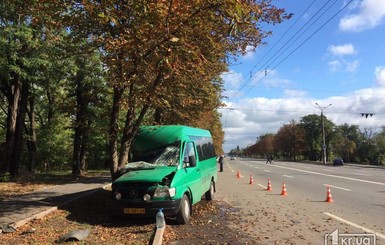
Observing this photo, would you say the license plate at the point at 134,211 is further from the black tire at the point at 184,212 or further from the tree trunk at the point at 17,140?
the tree trunk at the point at 17,140

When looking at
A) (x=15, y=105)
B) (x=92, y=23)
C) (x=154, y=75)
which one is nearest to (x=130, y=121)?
(x=154, y=75)

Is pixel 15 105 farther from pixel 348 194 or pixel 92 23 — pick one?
pixel 348 194

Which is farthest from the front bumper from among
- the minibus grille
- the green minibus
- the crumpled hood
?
the crumpled hood

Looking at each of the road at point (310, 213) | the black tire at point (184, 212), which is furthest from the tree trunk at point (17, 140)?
the black tire at point (184, 212)

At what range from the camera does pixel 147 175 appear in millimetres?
10289

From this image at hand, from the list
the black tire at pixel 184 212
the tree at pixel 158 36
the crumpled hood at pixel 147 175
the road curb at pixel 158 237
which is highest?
the tree at pixel 158 36

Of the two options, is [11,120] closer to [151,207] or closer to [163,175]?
[163,175]

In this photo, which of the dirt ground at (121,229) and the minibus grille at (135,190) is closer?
the dirt ground at (121,229)

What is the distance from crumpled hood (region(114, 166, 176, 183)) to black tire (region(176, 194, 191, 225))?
777mm

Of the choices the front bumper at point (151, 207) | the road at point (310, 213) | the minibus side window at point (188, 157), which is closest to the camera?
the road at point (310, 213)

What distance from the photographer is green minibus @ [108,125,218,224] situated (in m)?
9.84

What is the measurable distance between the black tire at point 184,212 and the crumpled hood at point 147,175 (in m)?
0.78

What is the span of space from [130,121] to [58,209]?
4.39m

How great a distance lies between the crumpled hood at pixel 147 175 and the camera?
9.98m
